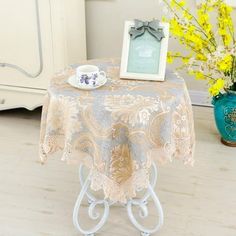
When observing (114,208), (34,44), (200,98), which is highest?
(34,44)

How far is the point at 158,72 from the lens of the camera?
71.1 inches

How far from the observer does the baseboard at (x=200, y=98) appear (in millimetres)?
3033

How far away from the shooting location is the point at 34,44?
258 centimetres

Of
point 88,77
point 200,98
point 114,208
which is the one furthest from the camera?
point 200,98

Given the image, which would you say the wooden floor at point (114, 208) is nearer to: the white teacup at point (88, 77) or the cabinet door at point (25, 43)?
the cabinet door at point (25, 43)

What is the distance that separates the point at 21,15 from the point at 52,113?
3.50 feet

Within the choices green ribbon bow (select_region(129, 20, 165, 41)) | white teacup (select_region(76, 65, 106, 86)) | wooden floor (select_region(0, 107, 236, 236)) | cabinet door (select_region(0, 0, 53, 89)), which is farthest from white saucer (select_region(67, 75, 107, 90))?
cabinet door (select_region(0, 0, 53, 89))

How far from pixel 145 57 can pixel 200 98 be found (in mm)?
1320

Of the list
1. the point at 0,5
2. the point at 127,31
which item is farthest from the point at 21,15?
the point at 127,31

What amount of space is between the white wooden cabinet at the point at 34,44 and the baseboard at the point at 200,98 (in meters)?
0.86

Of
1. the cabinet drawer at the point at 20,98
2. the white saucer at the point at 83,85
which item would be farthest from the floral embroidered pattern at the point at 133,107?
the cabinet drawer at the point at 20,98

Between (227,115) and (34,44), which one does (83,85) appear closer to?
(34,44)

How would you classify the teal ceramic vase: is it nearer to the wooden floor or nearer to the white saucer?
the wooden floor

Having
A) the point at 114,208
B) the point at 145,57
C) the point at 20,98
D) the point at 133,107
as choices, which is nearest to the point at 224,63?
the point at 145,57
